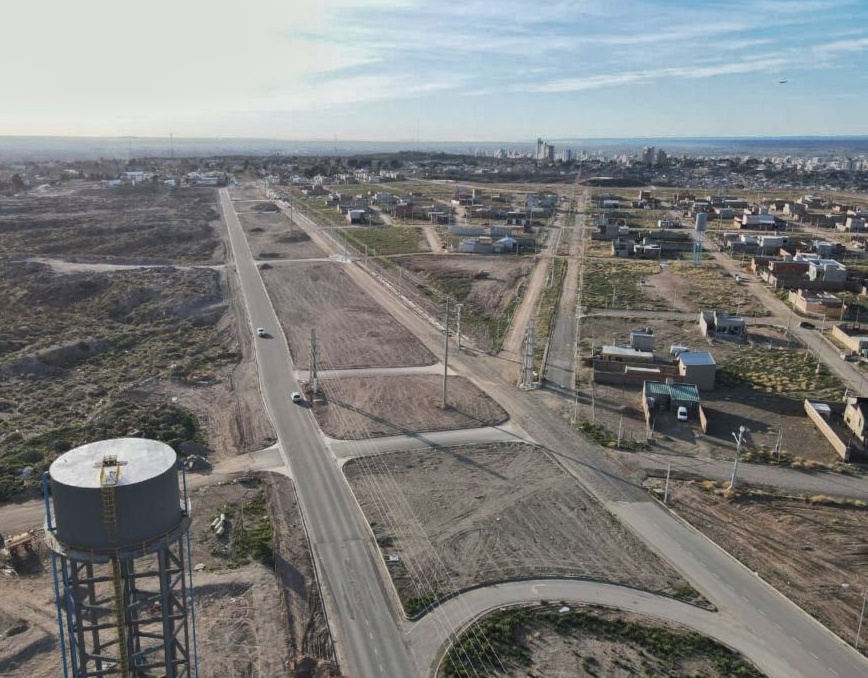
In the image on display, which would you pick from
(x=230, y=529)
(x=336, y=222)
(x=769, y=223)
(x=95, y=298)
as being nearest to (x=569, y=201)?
(x=769, y=223)

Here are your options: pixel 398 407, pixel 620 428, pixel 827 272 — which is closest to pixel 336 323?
pixel 398 407

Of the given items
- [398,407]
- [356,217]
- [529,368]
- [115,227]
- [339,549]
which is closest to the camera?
[339,549]

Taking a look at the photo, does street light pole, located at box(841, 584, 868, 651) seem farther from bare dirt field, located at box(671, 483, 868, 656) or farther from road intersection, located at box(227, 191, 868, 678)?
road intersection, located at box(227, 191, 868, 678)

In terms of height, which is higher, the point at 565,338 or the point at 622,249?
the point at 622,249

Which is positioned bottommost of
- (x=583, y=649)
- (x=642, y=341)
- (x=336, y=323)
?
→ (x=583, y=649)

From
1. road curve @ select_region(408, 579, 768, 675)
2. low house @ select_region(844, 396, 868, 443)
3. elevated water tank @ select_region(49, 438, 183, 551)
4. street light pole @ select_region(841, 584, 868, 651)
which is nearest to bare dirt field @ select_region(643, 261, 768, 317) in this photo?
low house @ select_region(844, 396, 868, 443)

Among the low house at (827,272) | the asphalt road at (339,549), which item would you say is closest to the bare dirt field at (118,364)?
the asphalt road at (339,549)

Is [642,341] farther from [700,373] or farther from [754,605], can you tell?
[754,605]
